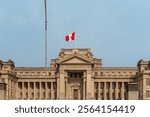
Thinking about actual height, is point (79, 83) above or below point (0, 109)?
below

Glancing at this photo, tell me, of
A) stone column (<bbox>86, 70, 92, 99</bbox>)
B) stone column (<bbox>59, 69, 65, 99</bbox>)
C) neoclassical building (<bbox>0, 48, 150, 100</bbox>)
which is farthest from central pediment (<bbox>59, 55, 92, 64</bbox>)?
stone column (<bbox>86, 70, 92, 99</bbox>)

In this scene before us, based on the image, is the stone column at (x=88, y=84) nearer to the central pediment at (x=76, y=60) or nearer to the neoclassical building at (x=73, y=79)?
the neoclassical building at (x=73, y=79)

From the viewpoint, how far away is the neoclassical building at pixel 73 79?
5049 inches

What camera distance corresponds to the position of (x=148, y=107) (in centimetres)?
1711

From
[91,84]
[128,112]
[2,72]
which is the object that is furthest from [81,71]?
[128,112]

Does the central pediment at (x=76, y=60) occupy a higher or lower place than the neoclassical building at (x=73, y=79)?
higher

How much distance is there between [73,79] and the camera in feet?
437

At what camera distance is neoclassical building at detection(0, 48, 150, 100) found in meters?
128

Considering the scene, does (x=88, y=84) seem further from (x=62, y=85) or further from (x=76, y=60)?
(x=76, y=60)

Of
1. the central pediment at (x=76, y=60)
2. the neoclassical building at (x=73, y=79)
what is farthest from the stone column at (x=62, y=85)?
the central pediment at (x=76, y=60)

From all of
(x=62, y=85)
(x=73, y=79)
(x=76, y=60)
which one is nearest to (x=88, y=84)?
(x=73, y=79)

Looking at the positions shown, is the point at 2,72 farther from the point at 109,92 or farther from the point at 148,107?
the point at 148,107

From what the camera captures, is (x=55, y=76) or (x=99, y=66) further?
(x=99, y=66)

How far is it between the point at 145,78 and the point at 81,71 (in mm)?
20834
